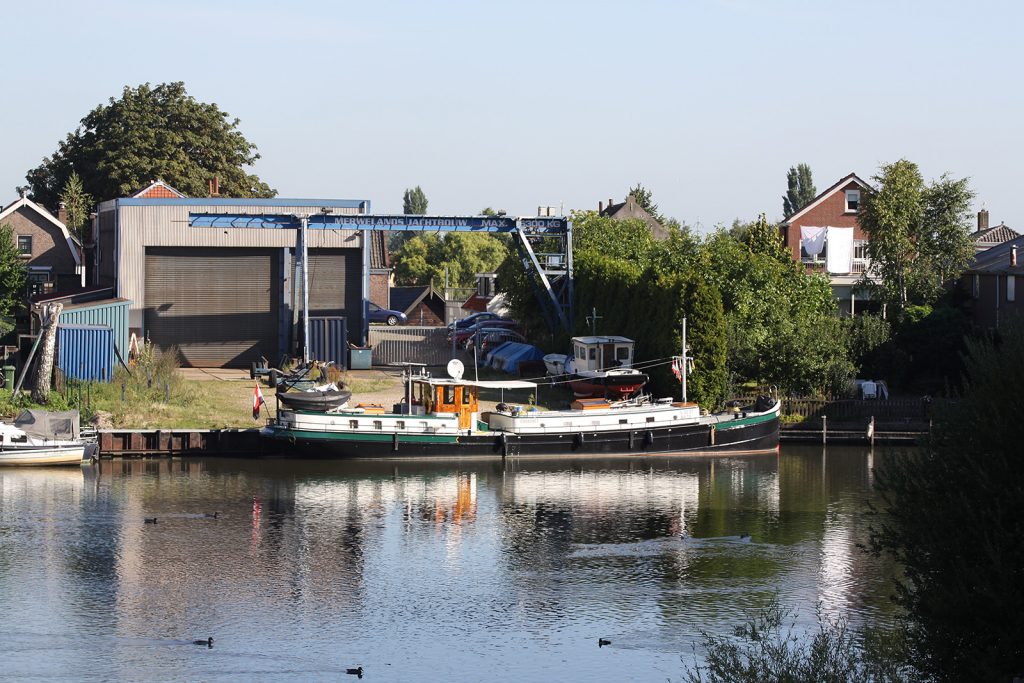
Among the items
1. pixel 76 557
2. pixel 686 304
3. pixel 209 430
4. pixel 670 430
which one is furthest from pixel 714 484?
pixel 76 557

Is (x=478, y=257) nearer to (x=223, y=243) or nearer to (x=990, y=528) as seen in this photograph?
(x=223, y=243)

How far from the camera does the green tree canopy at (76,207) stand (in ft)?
318

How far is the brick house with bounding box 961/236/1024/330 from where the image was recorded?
2603 inches

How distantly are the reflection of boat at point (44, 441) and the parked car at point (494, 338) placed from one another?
29.9m

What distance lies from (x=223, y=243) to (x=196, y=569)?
3689cm

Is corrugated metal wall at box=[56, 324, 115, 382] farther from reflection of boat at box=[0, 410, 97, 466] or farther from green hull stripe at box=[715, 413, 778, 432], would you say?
green hull stripe at box=[715, 413, 778, 432]

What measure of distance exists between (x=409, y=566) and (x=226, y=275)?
37621 millimetres

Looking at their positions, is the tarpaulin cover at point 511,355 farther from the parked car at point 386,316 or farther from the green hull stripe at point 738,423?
the parked car at point 386,316

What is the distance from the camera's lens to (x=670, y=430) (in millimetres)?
54344

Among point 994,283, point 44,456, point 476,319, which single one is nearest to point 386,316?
point 476,319

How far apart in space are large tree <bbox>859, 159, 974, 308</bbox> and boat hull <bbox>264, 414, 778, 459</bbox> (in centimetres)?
1829

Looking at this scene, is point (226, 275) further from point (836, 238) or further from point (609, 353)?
point (836, 238)

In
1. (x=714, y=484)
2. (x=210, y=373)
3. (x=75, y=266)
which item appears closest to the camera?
(x=714, y=484)

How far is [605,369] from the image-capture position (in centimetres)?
6062
